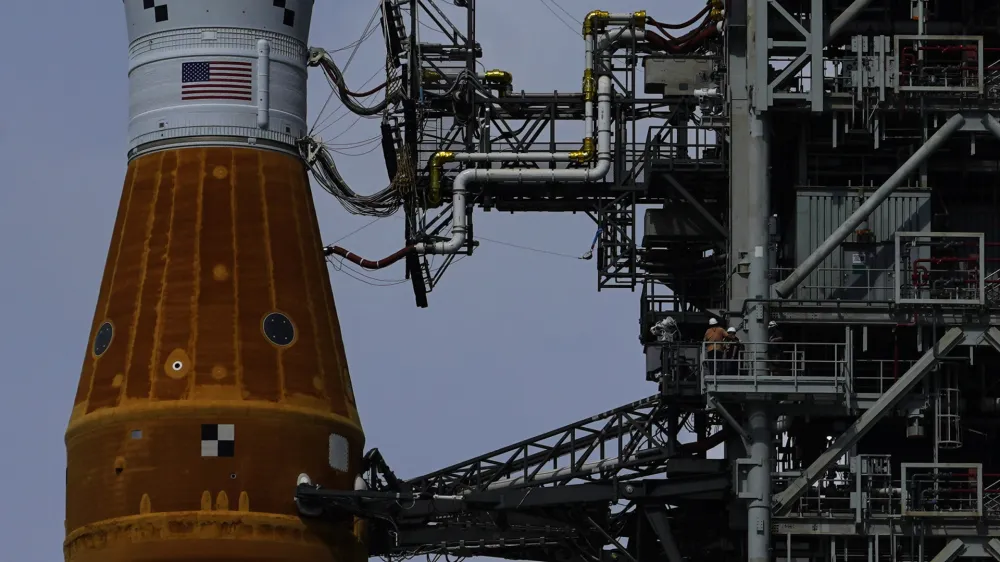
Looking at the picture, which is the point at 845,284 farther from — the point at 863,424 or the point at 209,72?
the point at 209,72

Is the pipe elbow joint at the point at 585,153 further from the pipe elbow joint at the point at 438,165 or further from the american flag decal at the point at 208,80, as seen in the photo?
the american flag decal at the point at 208,80

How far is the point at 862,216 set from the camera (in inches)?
3329

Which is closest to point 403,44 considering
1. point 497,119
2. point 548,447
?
point 497,119

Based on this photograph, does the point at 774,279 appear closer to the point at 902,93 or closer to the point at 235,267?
the point at 902,93

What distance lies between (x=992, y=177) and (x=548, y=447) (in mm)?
16169

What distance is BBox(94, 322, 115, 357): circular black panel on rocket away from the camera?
92375 mm

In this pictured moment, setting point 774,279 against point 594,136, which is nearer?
point 774,279

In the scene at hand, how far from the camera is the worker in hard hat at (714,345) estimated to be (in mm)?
84312

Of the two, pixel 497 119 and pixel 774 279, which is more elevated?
pixel 497 119

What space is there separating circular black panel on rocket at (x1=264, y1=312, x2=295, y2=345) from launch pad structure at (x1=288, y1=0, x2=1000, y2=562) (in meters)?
4.66

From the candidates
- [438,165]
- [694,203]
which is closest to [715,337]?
[694,203]

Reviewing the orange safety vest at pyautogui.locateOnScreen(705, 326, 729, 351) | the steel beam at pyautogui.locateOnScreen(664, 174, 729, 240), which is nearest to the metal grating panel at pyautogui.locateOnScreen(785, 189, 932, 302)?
the orange safety vest at pyautogui.locateOnScreen(705, 326, 729, 351)

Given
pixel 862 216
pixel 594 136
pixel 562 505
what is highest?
pixel 594 136

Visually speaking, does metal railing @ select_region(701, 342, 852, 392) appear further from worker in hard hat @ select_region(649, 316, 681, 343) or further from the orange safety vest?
worker in hard hat @ select_region(649, 316, 681, 343)
